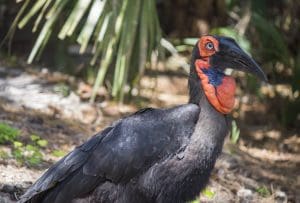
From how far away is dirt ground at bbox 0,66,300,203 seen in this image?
15.6 ft

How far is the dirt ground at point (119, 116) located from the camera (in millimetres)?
4770

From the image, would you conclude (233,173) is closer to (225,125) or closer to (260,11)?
(225,125)

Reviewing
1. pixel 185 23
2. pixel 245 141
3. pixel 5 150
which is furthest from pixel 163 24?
pixel 5 150

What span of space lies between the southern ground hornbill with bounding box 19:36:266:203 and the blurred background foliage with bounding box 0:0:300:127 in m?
1.41

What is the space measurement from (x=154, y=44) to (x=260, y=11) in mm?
1542

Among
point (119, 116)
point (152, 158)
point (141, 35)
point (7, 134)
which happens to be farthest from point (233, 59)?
point (119, 116)

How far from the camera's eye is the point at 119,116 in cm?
618

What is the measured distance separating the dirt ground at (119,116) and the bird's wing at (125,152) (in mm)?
681

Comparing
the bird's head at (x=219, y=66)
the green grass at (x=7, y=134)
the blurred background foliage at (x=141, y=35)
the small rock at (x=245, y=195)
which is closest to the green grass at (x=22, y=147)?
the green grass at (x=7, y=134)

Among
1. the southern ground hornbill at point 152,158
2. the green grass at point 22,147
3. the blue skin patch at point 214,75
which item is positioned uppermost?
the blue skin patch at point 214,75

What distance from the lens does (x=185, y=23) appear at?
807cm

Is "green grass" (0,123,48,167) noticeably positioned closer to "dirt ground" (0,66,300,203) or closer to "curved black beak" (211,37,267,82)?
"dirt ground" (0,66,300,203)

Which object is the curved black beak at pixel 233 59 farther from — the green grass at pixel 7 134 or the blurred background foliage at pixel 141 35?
the green grass at pixel 7 134

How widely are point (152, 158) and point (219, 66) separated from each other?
59 centimetres
